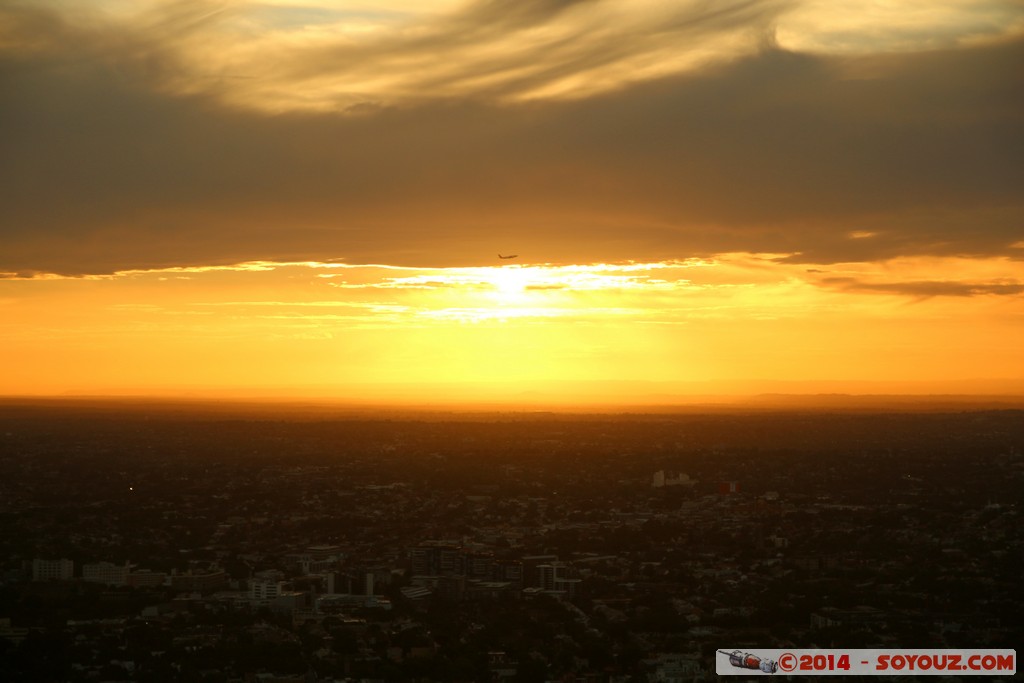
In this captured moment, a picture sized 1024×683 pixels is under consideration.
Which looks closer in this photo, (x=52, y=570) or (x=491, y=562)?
(x=52, y=570)

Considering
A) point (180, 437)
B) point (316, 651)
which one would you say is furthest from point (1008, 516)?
point (180, 437)

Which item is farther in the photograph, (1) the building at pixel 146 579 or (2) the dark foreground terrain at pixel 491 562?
(1) the building at pixel 146 579

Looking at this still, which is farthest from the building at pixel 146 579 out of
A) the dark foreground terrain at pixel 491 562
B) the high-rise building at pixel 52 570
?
the high-rise building at pixel 52 570

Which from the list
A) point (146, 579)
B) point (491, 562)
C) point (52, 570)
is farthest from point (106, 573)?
point (491, 562)

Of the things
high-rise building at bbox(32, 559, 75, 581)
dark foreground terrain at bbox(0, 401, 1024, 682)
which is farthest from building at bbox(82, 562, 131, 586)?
high-rise building at bbox(32, 559, 75, 581)

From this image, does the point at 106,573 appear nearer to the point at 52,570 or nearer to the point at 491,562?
the point at 52,570

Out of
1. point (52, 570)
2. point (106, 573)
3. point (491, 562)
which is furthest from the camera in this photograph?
point (491, 562)

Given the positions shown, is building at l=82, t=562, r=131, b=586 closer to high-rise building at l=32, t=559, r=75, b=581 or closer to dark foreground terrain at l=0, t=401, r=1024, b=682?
dark foreground terrain at l=0, t=401, r=1024, b=682

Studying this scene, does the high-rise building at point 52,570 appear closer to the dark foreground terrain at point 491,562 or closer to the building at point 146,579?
the dark foreground terrain at point 491,562

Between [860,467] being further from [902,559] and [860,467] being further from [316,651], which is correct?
[316,651]
